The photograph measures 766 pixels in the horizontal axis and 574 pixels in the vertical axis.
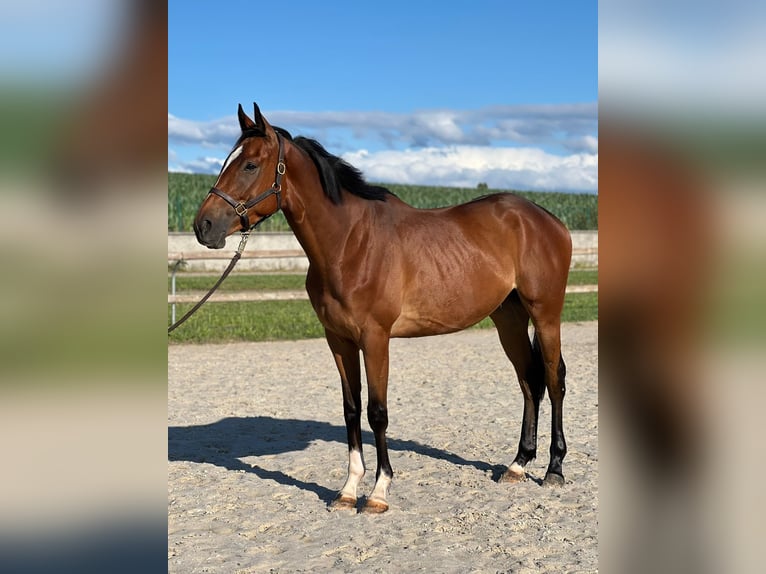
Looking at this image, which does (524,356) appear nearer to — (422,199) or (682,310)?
(682,310)

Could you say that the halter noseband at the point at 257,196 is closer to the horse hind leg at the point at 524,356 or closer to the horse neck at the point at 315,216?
the horse neck at the point at 315,216

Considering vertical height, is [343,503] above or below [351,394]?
below

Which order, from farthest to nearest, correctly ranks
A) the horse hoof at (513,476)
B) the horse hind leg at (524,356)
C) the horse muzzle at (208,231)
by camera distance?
the horse hind leg at (524,356) < the horse hoof at (513,476) < the horse muzzle at (208,231)

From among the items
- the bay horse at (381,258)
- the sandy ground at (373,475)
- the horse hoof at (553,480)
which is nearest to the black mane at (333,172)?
the bay horse at (381,258)

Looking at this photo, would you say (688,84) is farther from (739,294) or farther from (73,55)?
(73,55)

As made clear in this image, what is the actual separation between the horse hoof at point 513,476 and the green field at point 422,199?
23960 millimetres

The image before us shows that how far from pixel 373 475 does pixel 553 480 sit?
1.23 metres

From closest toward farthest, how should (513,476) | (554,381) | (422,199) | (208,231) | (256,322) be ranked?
(208,231)
(513,476)
(554,381)
(256,322)
(422,199)

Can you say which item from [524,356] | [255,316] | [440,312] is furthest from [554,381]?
[255,316]

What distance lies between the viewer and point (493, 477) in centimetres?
509

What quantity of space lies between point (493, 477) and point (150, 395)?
182 inches

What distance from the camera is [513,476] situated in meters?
4.98

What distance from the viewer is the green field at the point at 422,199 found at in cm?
2933

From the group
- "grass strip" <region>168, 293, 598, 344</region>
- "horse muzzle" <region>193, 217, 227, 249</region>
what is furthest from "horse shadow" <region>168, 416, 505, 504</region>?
"grass strip" <region>168, 293, 598, 344</region>
